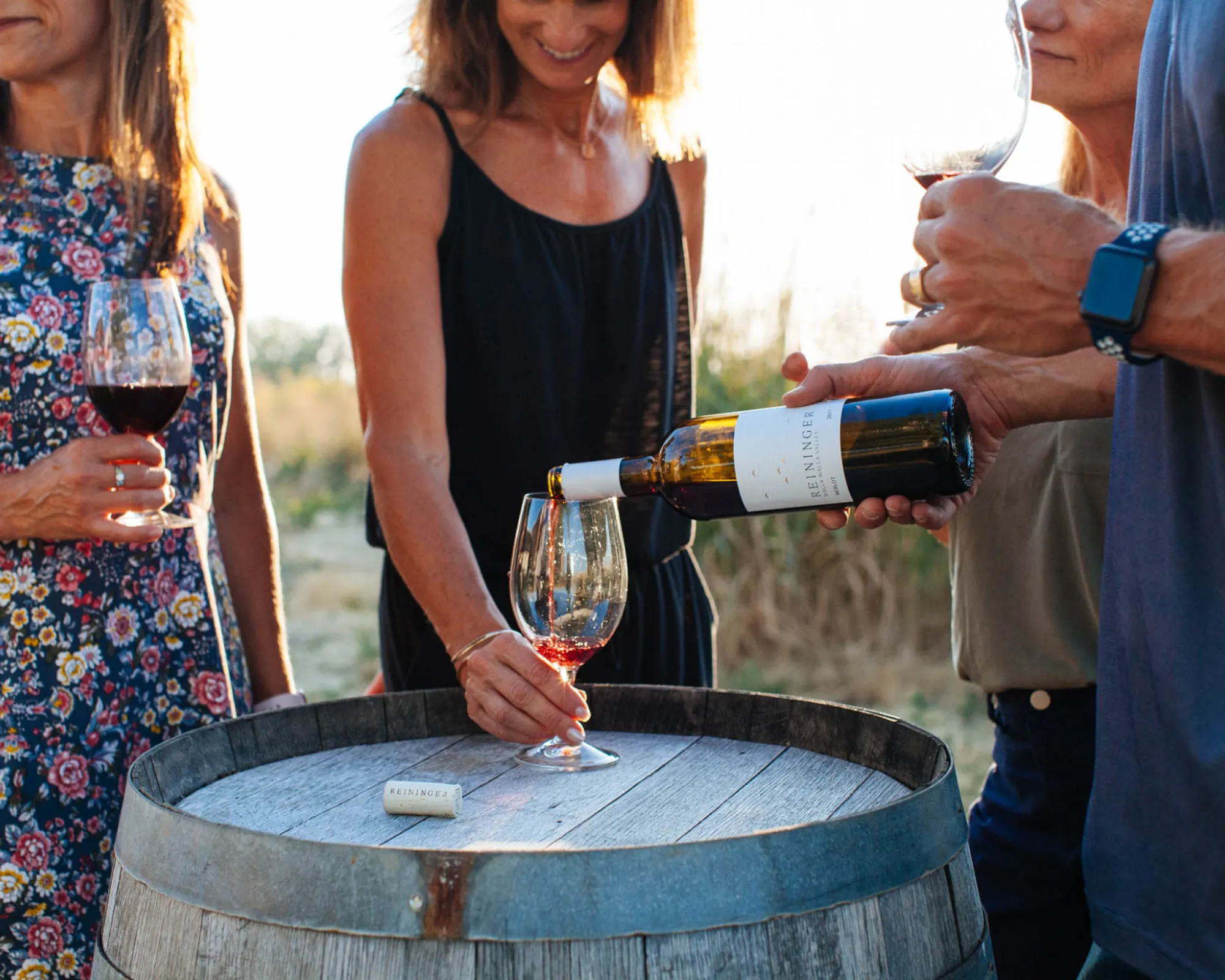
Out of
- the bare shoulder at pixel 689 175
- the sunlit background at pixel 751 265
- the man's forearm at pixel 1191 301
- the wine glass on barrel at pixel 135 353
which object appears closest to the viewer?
the man's forearm at pixel 1191 301

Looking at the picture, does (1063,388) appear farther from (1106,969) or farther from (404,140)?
(404,140)

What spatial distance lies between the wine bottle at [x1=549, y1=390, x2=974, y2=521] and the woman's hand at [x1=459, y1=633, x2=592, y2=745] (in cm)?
22

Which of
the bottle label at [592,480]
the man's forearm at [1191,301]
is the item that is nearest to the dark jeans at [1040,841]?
the bottle label at [592,480]

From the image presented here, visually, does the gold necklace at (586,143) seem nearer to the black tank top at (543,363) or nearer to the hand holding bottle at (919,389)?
the black tank top at (543,363)

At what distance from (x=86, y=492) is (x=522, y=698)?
73 cm

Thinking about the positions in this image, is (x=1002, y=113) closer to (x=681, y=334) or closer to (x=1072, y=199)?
(x=1072, y=199)

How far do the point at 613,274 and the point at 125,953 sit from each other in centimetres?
132

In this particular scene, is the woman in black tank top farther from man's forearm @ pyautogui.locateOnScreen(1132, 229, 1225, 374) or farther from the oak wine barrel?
man's forearm @ pyautogui.locateOnScreen(1132, 229, 1225, 374)

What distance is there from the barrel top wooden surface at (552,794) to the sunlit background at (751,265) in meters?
0.57

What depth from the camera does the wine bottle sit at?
4.66 feet

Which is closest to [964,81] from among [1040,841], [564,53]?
[564,53]

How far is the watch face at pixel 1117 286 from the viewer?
3.59 ft

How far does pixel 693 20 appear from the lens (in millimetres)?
2299

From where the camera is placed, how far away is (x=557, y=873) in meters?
1.12
